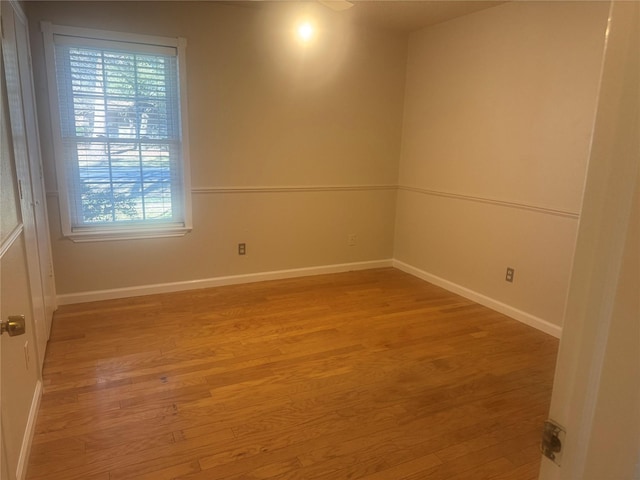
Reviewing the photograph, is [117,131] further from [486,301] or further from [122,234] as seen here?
[486,301]

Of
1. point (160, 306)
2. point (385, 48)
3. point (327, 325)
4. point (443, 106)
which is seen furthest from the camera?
point (385, 48)

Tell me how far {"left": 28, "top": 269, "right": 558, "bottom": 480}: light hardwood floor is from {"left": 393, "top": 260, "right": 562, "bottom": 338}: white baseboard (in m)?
0.07

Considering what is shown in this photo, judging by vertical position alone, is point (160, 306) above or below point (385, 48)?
below

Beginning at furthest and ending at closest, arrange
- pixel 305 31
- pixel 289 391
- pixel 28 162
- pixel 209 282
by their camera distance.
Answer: pixel 209 282, pixel 305 31, pixel 28 162, pixel 289 391

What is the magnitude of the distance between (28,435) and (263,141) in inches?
109

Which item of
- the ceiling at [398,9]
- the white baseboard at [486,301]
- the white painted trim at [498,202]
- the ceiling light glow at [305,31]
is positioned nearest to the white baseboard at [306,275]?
the white baseboard at [486,301]

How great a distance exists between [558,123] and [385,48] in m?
1.93

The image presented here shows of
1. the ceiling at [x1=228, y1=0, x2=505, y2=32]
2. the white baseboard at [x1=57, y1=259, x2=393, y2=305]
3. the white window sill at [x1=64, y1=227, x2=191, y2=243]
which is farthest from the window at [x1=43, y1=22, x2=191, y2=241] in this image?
the ceiling at [x1=228, y1=0, x2=505, y2=32]

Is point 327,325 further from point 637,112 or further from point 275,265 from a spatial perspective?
point 637,112

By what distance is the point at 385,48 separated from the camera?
163 inches

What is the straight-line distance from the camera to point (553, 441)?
619mm

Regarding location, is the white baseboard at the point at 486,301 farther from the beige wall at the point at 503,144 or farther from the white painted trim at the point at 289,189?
the white painted trim at the point at 289,189

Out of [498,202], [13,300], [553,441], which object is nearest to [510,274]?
[498,202]

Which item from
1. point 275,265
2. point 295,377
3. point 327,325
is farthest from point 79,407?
point 275,265
